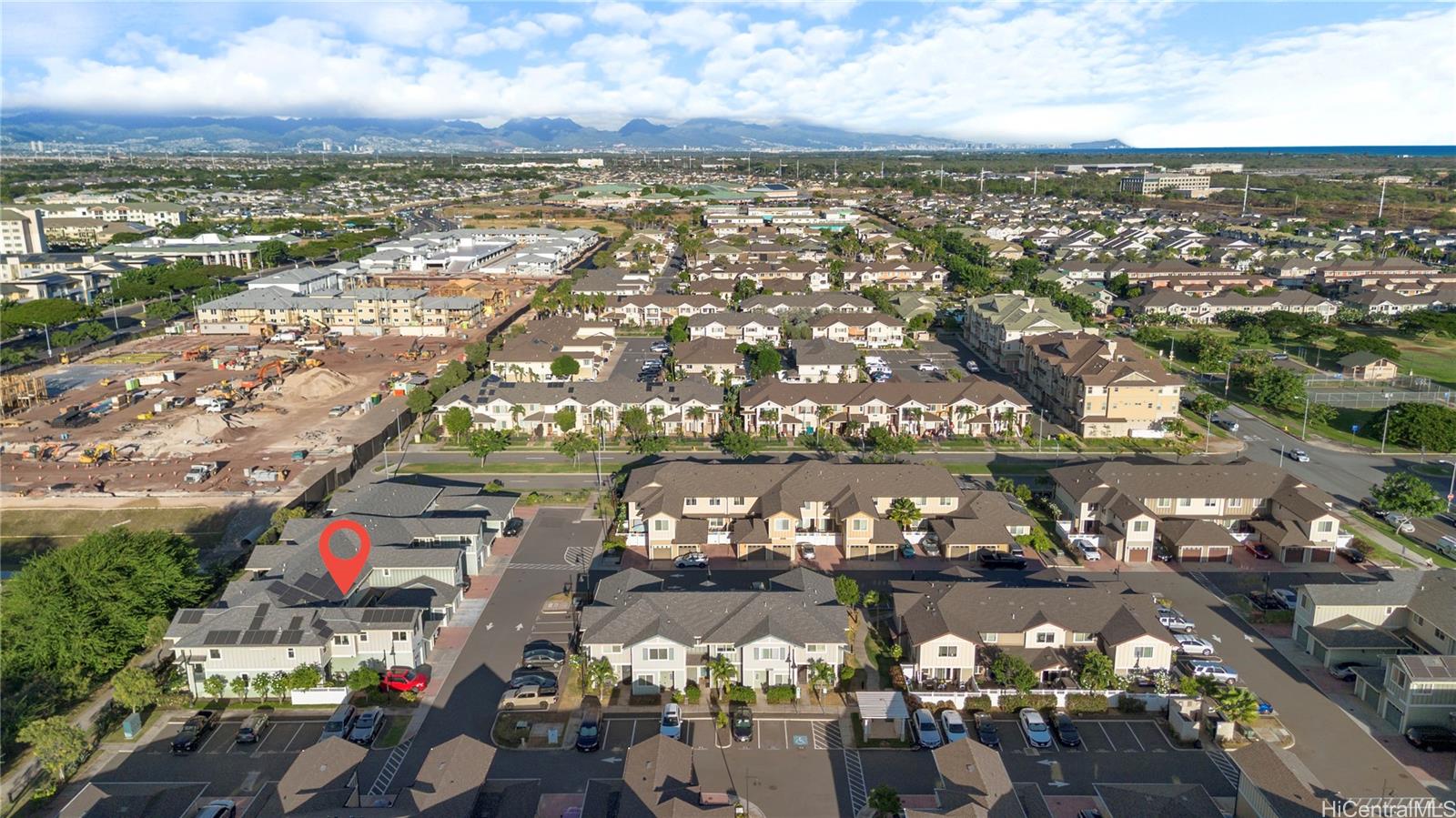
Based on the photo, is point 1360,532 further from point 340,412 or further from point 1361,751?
point 340,412

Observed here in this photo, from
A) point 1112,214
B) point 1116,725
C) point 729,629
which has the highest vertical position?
point 1112,214

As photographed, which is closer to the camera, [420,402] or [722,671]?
[722,671]

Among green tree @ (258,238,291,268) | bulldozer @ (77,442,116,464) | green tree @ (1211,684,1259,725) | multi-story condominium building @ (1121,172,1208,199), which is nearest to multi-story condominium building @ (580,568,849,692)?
green tree @ (1211,684,1259,725)

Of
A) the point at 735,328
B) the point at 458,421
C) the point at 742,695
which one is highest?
the point at 735,328

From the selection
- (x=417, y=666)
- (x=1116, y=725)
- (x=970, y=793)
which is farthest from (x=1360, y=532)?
(x=417, y=666)

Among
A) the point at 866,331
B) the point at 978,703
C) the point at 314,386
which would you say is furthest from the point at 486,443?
the point at 866,331

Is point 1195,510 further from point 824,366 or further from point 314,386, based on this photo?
point 314,386

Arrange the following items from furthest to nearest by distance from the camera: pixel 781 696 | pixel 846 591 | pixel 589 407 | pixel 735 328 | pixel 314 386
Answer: pixel 735 328, pixel 314 386, pixel 589 407, pixel 846 591, pixel 781 696

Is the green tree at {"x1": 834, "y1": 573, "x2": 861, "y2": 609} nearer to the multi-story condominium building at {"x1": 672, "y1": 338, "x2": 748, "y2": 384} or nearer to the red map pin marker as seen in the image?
the red map pin marker
